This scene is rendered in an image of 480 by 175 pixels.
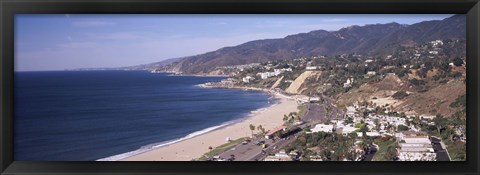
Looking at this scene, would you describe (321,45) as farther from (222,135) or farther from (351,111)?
(222,135)

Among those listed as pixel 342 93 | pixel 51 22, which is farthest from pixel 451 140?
pixel 51 22

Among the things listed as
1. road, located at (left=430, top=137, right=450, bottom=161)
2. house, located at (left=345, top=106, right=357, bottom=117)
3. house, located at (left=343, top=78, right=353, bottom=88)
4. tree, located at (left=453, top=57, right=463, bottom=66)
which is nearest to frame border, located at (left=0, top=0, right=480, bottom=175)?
road, located at (left=430, top=137, right=450, bottom=161)

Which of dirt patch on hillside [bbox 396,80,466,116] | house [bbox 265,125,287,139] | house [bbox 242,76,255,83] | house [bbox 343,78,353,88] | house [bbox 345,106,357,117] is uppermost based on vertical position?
house [bbox 242,76,255,83]

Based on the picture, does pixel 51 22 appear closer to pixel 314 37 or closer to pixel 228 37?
pixel 228 37

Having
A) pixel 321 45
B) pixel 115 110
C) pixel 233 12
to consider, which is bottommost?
pixel 115 110

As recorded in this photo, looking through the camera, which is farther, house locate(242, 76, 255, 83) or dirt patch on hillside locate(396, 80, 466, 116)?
house locate(242, 76, 255, 83)

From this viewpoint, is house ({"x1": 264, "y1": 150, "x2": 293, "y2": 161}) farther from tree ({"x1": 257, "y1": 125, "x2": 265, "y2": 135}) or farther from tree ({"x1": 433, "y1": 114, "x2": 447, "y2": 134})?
tree ({"x1": 433, "y1": 114, "x2": 447, "y2": 134})

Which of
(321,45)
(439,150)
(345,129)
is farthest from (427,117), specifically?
(321,45)
